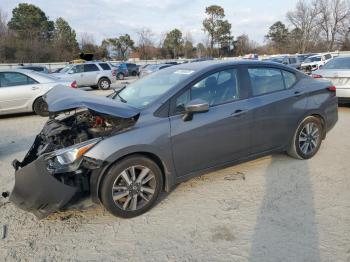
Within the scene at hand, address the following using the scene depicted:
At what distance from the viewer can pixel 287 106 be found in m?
4.36

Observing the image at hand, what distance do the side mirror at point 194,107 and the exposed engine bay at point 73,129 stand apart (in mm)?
575

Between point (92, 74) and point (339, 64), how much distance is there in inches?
496

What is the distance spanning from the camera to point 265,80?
4.30m

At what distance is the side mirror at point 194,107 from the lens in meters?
3.36

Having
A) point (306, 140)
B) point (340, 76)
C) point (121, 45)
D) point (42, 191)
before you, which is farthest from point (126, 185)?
point (121, 45)

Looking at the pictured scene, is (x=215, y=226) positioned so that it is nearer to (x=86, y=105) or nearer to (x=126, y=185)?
(x=126, y=185)

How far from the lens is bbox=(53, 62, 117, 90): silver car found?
1708 cm

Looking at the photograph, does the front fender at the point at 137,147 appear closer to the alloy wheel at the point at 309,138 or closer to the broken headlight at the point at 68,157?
the broken headlight at the point at 68,157

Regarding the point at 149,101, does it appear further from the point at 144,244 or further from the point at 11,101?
the point at 11,101

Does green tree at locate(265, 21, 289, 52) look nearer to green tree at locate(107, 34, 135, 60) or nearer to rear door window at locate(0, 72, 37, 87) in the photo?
green tree at locate(107, 34, 135, 60)

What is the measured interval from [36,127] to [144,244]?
5.85 meters

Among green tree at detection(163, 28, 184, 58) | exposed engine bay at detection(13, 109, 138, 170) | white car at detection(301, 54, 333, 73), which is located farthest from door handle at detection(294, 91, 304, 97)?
green tree at detection(163, 28, 184, 58)

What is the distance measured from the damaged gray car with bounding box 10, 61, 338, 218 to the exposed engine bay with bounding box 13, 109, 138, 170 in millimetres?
14

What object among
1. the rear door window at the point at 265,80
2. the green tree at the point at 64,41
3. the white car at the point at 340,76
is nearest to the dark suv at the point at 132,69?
the green tree at the point at 64,41
